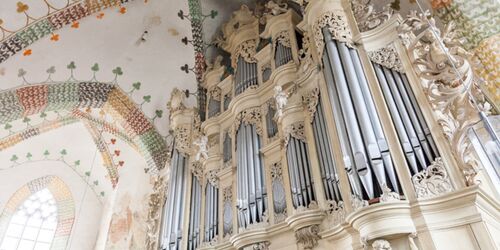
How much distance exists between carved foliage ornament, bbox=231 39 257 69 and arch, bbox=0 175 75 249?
7.57 m

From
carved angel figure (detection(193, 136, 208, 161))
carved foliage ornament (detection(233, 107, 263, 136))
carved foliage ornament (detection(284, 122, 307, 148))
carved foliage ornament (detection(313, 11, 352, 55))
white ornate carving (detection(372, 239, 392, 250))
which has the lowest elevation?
white ornate carving (detection(372, 239, 392, 250))


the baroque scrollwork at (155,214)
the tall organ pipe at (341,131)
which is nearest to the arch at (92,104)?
the baroque scrollwork at (155,214)

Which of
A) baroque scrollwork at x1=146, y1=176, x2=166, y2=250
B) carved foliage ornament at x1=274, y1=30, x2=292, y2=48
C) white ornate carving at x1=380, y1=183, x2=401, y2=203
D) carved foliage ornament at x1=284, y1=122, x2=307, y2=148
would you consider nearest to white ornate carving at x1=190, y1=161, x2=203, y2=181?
baroque scrollwork at x1=146, y1=176, x2=166, y2=250

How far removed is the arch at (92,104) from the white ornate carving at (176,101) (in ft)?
3.13

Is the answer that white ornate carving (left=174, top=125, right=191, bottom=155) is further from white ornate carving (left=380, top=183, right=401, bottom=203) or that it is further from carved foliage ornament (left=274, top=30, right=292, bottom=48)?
white ornate carving (left=380, top=183, right=401, bottom=203)

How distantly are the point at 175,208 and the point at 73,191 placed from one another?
6.88m

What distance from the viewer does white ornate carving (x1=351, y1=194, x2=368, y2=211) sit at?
9.92 feet

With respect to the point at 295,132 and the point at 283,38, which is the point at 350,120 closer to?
the point at 295,132

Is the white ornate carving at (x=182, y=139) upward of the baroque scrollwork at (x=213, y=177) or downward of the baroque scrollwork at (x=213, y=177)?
upward

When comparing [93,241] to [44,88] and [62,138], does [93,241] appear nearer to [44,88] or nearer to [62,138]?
[62,138]

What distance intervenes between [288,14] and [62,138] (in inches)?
299

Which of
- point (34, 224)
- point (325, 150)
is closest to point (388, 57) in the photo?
point (325, 150)

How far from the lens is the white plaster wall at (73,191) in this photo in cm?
1048

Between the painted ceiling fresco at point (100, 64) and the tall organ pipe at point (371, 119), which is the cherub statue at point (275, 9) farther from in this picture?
the tall organ pipe at point (371, 119)
